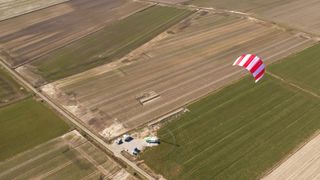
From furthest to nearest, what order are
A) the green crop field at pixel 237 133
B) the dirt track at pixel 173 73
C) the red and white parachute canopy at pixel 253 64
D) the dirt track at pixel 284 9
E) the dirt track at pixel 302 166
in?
the dirt track at pixel 284 9, the dirt track at pixel 173 73, the red and white parachute canopy at pixel 253 64, the green crop field at pixel 237 133, the dirt track at pixel 302 166

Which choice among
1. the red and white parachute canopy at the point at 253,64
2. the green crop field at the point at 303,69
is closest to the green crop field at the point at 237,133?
the green crop field at the point at 303,69

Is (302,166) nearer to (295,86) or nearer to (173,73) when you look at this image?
(295,86)

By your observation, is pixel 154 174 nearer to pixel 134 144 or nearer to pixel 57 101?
pixel 134 144

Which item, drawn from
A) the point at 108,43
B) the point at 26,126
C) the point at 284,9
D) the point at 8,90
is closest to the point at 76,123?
the point at 26,126

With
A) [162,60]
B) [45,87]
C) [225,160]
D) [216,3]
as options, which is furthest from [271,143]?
[216,3]

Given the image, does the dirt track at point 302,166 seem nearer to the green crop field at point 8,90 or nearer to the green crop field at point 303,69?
the green crop field at point 303,69
